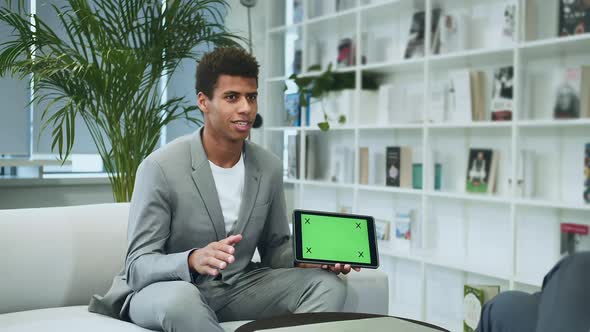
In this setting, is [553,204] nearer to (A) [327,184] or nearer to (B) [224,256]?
(A) [327,184]

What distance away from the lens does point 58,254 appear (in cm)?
211

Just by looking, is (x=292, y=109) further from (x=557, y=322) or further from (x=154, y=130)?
(x=557, y=322)

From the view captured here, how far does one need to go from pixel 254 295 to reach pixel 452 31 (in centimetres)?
214

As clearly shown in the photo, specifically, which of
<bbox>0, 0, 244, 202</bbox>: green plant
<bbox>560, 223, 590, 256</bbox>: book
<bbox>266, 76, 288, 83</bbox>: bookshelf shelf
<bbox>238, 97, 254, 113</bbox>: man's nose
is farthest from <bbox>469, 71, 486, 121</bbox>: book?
<bbox>238, 97, 254, 113</bbox>: man's nose

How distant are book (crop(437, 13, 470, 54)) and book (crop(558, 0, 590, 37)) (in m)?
0.59

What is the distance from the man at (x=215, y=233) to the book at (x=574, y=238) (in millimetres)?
1512

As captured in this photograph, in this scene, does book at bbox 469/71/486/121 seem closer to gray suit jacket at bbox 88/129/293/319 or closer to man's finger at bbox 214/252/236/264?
gray suit jacket at bbox 88/129/293/319

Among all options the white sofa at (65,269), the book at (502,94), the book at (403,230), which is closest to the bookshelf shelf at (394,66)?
the book at (502,94)

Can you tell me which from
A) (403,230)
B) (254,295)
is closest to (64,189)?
(403,230)

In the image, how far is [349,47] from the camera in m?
4.20

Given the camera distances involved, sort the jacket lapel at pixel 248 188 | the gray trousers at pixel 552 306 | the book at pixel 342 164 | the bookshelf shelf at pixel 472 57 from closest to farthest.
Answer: the gray trousers at pixel 552 306 → the jacket lapel at pixel 248 188 → the bookshelf shelf at pixel 472 57 → the book at pixel 342 164

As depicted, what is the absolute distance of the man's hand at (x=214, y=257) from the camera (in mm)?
1754

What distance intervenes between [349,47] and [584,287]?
307 centimetres

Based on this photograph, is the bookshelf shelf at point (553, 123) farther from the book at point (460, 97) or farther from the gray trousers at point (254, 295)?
the gray trousers at point (254, 295)
